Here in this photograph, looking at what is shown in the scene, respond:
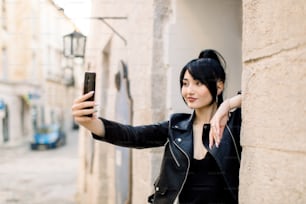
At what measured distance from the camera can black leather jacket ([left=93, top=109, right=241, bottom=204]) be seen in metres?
1.05

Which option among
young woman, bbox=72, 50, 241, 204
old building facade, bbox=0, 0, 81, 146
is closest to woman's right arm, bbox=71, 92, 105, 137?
young woman, bbox=72, 50, 241, 204

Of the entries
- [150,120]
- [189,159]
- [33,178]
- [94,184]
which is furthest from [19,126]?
[189,159]

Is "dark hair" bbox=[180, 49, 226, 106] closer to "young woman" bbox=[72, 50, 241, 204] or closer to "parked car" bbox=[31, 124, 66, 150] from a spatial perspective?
"young woman" bbox=[72, 50, 241, 204]

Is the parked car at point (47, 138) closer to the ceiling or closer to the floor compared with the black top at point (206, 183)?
closer to the floor

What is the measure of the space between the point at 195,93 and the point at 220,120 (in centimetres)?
12

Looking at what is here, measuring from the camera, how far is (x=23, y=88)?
44.8 ft

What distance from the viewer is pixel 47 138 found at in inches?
551

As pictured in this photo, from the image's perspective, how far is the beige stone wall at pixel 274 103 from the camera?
2.39ft

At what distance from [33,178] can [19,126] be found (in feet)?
22.5

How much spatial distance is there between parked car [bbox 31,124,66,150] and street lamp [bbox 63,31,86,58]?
10.2 m

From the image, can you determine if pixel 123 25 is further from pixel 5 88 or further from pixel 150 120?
pixel 5 88

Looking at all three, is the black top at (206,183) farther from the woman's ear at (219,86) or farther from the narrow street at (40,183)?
the narrow street at (40,183)

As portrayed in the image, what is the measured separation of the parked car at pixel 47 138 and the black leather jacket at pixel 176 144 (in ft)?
42.8

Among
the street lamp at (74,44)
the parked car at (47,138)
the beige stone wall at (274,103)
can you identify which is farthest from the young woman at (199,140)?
the parked car at (47,138)
